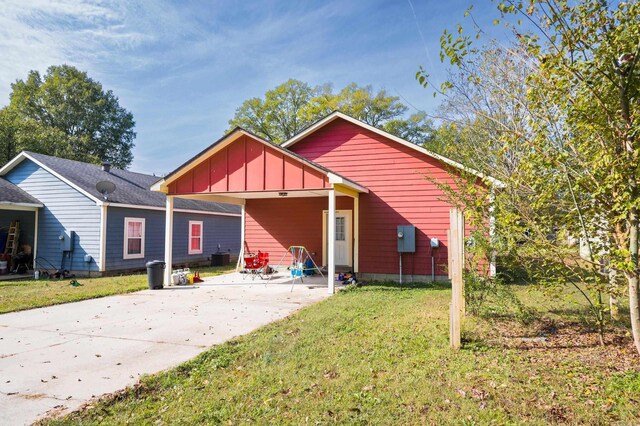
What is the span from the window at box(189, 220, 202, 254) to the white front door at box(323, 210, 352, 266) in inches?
317

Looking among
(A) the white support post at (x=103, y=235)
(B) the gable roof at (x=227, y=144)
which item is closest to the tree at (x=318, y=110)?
(A) the white support post at (x=103, y=235)

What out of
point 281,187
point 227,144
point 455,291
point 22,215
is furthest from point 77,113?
point 455,291

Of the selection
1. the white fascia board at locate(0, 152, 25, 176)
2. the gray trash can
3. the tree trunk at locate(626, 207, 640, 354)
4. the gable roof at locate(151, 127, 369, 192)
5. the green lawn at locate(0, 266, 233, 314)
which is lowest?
the green lawn at locate(0, 266, 233, 314)

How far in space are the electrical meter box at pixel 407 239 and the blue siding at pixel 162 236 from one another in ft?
34.1

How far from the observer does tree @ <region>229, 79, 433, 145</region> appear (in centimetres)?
3058

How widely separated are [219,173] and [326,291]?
4272mm

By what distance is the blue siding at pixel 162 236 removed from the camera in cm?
1409

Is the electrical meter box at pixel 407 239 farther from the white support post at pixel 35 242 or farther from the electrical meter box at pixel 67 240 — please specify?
the white support post at pixel 35 242

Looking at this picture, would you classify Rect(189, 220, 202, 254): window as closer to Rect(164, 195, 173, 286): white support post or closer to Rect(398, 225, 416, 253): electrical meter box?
Rect(164, 195, 173, 286): white support post

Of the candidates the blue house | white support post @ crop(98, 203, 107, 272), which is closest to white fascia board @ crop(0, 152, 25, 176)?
the blue house

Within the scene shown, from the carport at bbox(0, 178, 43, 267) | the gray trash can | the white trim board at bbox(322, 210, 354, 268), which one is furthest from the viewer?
the carport at bbox(0, 178, 43, 267)

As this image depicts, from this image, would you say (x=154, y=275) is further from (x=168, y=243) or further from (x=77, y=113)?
(x=77, y=113)

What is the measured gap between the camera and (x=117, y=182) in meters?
16.4

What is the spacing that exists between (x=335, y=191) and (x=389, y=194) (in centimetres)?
251
